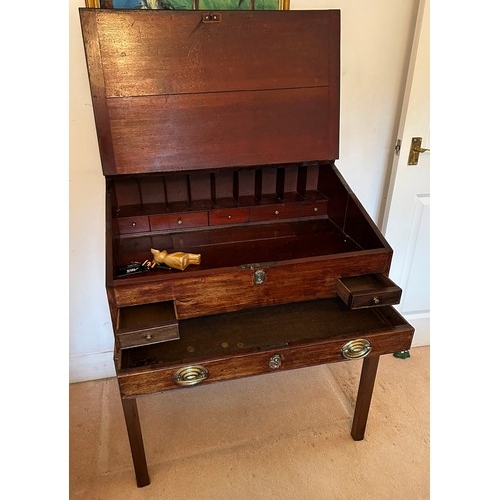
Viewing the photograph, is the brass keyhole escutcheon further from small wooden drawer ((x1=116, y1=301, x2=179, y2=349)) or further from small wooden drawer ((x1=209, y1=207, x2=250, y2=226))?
small wooden drawer ((x1=209, y1=207, x2=250, y2=226))

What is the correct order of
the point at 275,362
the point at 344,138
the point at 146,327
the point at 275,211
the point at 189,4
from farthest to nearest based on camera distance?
the point at 344,138 → the point at 275,211 → the point at 189,4 → the point at 275,362 → the point at 146,327

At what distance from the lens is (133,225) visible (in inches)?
50.4

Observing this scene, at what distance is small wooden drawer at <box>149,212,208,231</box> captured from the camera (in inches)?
51.1

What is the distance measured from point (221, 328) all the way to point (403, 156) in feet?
3.32

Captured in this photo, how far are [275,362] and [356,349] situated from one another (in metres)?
0.23

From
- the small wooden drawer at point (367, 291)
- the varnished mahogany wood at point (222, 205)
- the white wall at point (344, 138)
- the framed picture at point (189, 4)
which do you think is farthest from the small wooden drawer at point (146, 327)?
the framed picture at point (189, 4)

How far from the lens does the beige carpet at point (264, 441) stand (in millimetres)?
1386

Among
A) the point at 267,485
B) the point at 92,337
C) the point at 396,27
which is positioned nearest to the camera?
the point at 267,485

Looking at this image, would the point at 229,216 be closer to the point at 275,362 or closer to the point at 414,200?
the point at 275,362

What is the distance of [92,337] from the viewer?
68.6 inches

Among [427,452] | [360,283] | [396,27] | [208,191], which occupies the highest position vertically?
[396,27]

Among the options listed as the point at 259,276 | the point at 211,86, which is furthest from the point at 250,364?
the point at 211,86

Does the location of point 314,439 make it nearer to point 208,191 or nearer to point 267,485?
point 267,485

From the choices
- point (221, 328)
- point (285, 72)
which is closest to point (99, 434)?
point (221, 328)
